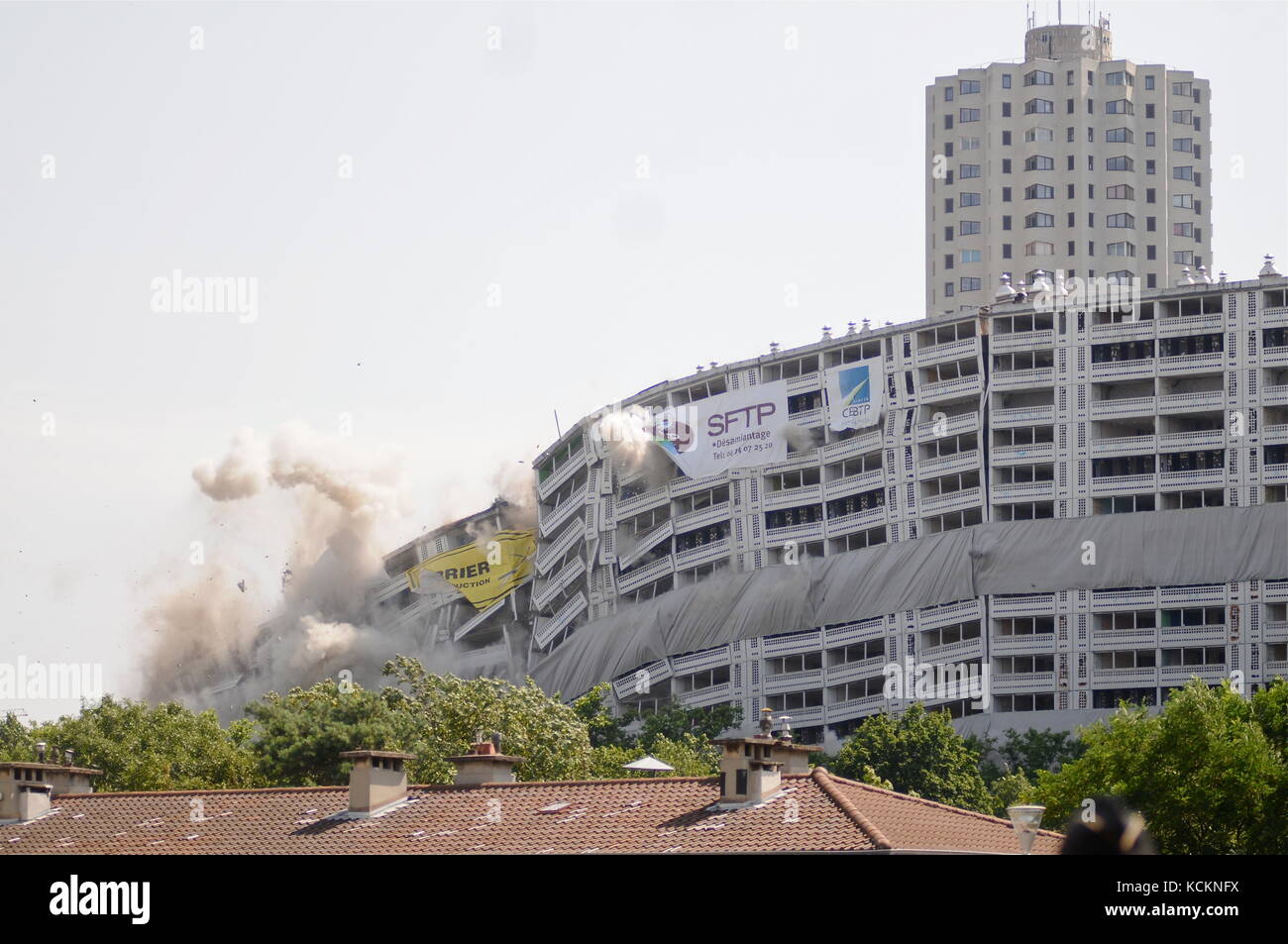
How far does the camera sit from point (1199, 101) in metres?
183

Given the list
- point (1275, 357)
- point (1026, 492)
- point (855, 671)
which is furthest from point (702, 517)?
point (1275, 357)

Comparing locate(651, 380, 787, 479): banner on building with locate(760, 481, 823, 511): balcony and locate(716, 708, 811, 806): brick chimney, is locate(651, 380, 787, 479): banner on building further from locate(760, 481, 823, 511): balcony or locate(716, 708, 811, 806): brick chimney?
locate(716, 708, 811, 806): brick chimney

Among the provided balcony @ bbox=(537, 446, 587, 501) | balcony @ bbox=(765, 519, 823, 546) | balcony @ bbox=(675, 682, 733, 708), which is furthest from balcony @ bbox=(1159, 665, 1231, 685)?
balcony @ bbox=(537, 446, 587, 501)

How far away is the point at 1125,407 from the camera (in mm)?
123250

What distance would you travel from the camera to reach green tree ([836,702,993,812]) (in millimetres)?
93125

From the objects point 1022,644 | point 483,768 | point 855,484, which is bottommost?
point 483,768

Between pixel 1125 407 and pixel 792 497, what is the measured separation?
21105 mm

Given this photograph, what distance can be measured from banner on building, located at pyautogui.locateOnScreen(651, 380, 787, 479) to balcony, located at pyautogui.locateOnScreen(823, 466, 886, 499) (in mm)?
4148

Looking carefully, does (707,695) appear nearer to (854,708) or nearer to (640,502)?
(854,708)

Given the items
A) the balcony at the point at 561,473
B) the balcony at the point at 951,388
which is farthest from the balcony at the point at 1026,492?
the balcony at the point at 561,473

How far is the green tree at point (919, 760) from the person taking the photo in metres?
93.1
